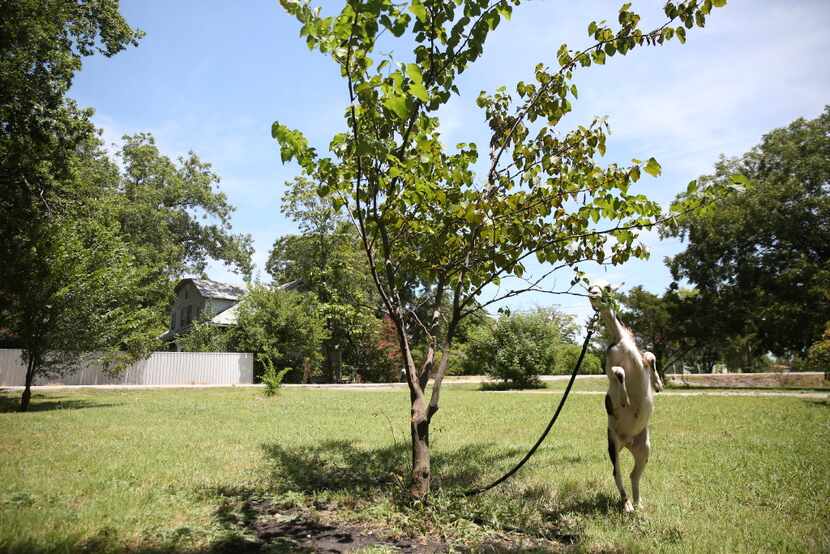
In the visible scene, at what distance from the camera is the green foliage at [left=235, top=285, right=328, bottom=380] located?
2975cm

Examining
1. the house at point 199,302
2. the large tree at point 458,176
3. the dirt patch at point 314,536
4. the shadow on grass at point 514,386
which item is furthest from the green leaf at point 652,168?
the house at point 199,302

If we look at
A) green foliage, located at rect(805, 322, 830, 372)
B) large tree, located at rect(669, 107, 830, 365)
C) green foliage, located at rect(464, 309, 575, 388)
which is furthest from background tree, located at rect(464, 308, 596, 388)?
green foliage, located at rect(805, 322, 830, 372)

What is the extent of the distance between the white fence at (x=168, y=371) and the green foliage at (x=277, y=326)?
140 centimetres

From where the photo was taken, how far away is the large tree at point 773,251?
20250 millimetres

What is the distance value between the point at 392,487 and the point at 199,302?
3753 centimetres

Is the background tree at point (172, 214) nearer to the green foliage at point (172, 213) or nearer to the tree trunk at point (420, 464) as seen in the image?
the green foliage at point (172, 213)

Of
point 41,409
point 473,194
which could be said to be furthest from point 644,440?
point 41,409

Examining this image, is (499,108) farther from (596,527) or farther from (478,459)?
(478,459)

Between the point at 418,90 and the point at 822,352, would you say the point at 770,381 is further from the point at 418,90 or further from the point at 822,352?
the point at 418,90

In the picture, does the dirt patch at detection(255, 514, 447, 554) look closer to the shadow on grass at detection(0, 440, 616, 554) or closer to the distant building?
the shadow on grass at detection(0, 440, 616, 554)

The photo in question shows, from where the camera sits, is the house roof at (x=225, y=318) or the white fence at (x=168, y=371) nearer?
the white fence at (x=168, y=371)

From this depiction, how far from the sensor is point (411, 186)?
4.27 m

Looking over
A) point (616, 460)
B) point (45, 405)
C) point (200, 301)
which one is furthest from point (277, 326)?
point (616, 460)

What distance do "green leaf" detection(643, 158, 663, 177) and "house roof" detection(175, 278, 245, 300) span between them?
36761 mm
